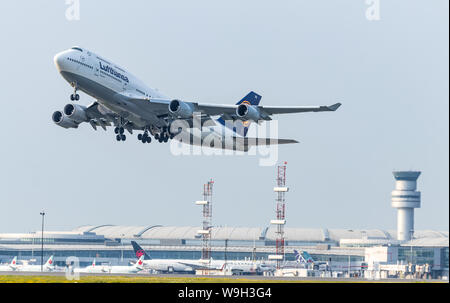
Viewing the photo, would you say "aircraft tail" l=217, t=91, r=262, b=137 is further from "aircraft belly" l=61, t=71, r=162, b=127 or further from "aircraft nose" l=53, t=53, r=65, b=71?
"aircraft nose" l=53, t=53, r=65, b=71

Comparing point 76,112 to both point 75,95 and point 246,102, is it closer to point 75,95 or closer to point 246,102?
point 75,95

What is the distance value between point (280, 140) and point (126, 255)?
370 feet

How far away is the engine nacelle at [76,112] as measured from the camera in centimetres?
7044

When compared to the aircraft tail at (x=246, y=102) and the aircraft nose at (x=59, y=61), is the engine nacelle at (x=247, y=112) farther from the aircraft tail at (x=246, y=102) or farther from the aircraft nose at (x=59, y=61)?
the aircraft tail at (x=246, y=102)

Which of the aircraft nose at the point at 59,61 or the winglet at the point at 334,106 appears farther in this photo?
the aircraft nose at the point at 59,61

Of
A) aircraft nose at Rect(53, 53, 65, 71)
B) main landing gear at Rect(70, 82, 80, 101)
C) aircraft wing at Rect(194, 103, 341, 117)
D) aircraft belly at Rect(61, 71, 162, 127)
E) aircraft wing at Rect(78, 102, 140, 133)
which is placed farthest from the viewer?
aircraft wing at Rect(78, 102, 140, 133)

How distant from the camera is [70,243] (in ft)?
654

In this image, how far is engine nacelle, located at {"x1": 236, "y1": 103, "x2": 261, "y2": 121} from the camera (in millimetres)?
64938

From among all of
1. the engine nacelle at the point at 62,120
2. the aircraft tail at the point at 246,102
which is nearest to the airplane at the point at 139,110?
the engine nacelle at the point at 62,120

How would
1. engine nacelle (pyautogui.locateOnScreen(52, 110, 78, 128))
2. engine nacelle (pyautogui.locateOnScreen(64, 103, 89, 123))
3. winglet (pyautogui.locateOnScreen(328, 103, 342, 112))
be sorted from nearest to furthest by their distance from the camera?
winglet (pyautogui.locateOnScreen(328, 103, 342, 112))
engine nacelle (pyautogui.locateOnScreen(64, 103, 89, 123))
engine nacelle (pyautogui.locateOnScreen(52, 110, 78, 128))

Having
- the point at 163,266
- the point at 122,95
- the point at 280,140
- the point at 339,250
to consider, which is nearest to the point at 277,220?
the point at 163,266

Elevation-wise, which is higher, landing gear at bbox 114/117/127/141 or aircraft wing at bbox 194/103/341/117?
aircraft wing at bbox 194/103/341/117

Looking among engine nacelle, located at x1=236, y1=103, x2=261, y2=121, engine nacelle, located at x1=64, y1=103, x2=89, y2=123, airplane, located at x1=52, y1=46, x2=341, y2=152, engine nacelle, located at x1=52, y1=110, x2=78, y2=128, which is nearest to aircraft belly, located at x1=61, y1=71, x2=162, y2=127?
airplane, located at x1=52, y1=46, x2=341, y2=152
